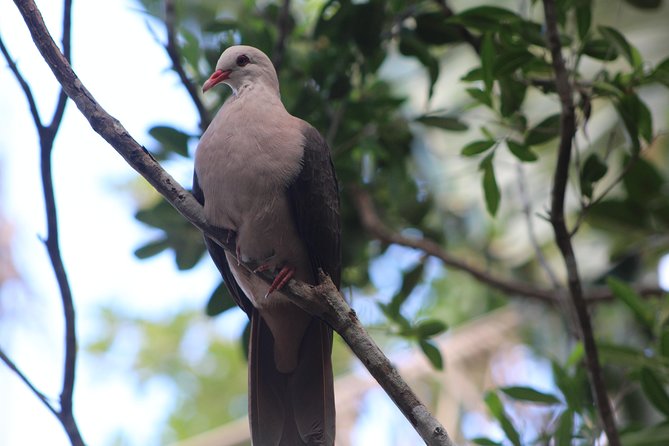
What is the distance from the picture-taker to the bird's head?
11.7 feet

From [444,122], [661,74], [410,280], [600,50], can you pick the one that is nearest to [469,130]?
[444,122]

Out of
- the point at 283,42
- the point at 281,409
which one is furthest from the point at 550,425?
the point at 283,42

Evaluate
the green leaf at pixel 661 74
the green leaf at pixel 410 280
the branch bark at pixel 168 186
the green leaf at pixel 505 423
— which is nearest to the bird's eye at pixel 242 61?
the branch bark at pixel 168 186

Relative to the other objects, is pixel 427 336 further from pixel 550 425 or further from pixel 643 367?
pixel 643 367

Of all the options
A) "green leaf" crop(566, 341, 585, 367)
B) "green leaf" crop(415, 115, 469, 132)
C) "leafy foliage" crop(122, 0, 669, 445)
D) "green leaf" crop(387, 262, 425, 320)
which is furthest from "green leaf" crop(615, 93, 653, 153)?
"green leaf" crop(387, 262, 425, 320)

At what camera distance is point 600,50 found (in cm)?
350

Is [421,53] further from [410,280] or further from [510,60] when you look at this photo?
[410,280]

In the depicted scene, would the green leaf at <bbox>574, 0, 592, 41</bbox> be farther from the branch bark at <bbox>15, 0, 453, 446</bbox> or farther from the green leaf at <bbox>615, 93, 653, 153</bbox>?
the branch bark at <bbox>15, 0, 453, 446</bbox>

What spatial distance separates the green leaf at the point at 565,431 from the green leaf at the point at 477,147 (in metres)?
1.14

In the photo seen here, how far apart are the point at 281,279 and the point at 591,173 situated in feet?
4.35

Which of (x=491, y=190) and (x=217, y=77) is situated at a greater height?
(x=217, y=77)

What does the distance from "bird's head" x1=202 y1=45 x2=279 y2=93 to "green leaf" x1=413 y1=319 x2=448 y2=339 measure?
1.26 m

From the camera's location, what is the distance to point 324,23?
163 inches

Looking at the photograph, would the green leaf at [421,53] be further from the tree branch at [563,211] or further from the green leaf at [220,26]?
the tree branch at [563,211]
